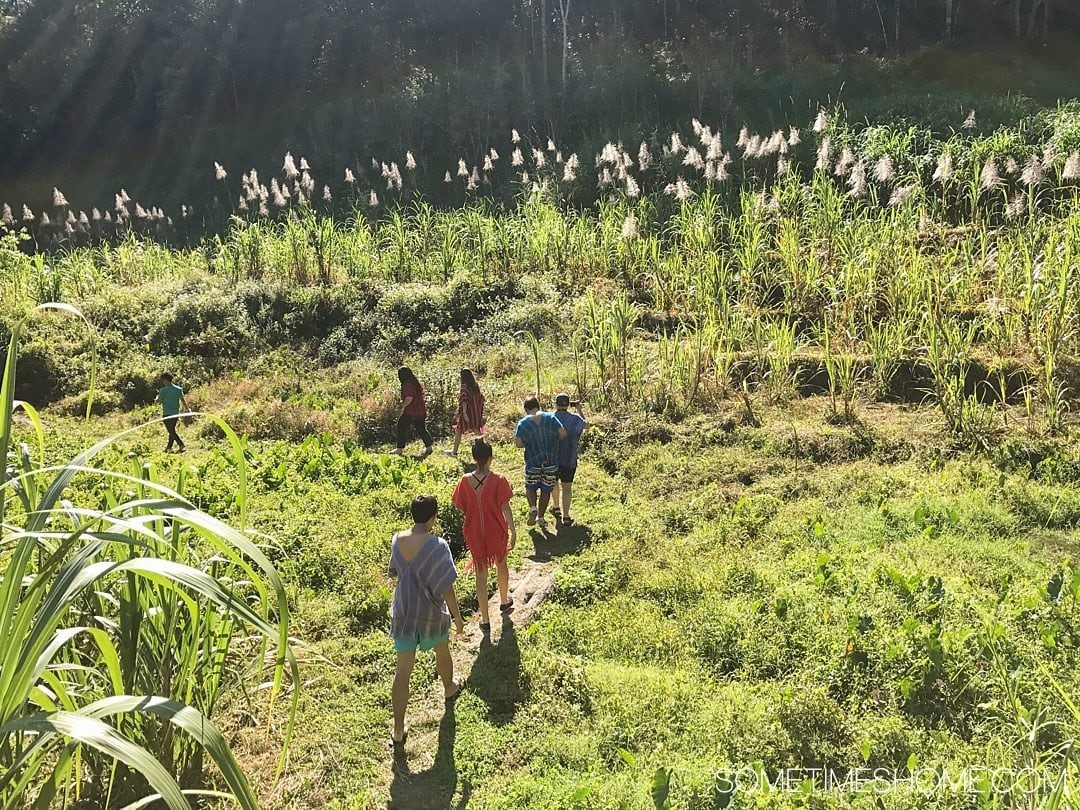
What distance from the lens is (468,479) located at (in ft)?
16.0

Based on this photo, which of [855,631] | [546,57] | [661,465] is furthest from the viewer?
[546,57]

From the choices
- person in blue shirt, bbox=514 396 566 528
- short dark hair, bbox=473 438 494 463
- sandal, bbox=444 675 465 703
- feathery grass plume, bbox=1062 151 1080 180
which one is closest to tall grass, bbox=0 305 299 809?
sandal, bbox=444 675 465 703

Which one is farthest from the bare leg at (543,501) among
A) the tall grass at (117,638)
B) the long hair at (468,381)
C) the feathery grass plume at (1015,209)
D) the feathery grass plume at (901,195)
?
the feathery grass plume at (1015,209)

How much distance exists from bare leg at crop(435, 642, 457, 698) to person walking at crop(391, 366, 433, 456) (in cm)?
482

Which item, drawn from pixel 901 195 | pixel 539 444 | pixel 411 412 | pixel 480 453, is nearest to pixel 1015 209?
pixel 901 195

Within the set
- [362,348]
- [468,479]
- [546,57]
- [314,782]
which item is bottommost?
[362,348]

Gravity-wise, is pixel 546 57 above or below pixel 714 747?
above

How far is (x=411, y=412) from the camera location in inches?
352

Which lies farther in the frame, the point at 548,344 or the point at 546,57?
the point at 546,57

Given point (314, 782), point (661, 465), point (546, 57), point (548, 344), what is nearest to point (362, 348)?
point (548, 344)

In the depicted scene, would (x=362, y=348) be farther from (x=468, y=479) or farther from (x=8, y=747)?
(x=8, y=747)

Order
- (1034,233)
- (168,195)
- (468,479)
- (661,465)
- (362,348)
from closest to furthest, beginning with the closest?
1. (468,479)
2. (661,465)
3. (1034,233)
4. (362,348)
5. (168,195)

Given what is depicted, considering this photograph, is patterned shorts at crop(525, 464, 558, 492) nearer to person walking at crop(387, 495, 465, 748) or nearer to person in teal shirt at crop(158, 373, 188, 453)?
person walking at crop(387, 495, 465, 748)

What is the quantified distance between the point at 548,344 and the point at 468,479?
6205 millimetres
